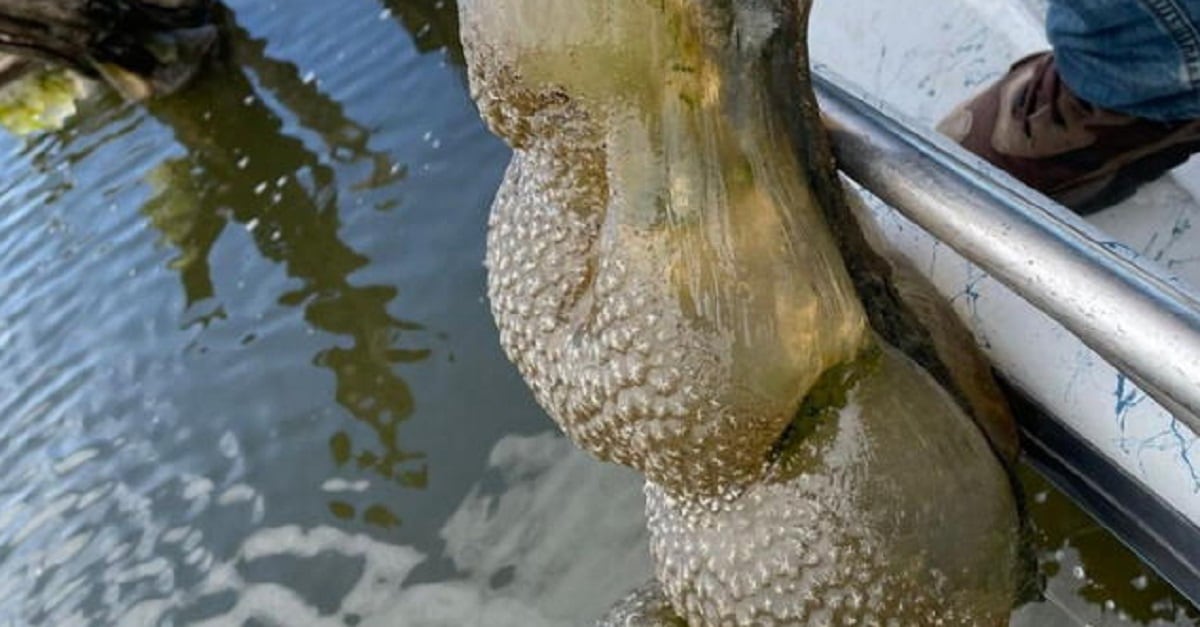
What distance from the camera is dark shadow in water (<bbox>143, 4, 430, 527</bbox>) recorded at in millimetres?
3383

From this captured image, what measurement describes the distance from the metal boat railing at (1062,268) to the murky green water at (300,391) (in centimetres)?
57

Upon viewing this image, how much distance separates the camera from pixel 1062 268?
1187 millimetres

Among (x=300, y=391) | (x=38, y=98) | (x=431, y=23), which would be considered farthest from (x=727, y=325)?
(x=38, y=98)

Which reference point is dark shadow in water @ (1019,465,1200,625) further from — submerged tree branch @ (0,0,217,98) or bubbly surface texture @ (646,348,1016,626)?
submerged tree branch @ (0,0,217,98)

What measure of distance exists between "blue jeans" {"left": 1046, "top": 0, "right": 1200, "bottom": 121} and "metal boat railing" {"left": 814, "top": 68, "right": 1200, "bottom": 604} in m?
0.34

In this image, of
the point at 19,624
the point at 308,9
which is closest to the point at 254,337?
the point at 19,624

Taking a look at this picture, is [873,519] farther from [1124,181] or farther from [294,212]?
[294,212]

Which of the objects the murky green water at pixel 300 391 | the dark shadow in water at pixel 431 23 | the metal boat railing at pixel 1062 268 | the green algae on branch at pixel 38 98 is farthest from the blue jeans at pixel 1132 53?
the green algae on branch at pixel 38 98

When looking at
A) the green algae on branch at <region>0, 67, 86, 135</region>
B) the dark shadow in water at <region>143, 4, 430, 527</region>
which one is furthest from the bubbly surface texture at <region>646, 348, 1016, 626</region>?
the green algae on branch at <region>0, 67, 86, 135</region>

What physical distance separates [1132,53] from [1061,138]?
0.15 m

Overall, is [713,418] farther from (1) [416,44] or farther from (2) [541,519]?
(1) [416,44]

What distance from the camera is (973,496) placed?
1.35m

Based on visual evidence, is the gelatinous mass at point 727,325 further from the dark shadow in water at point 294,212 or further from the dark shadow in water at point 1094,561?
the dark shadow in water at point 294,212

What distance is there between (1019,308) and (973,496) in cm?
32
